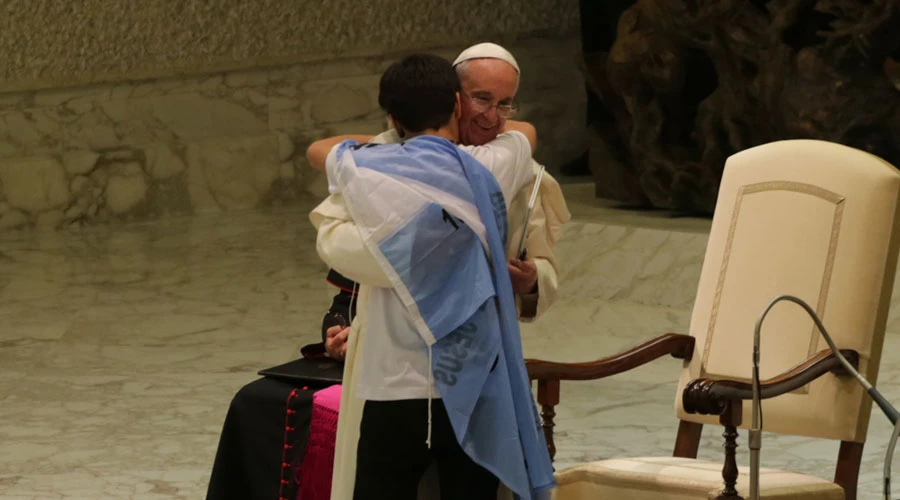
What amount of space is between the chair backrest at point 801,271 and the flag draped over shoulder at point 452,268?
2.53ft

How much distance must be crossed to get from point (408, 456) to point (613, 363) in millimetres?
757

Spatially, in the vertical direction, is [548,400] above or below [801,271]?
below

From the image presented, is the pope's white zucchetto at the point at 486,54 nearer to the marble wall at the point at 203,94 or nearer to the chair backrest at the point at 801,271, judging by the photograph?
the chair backrest at the point at 801,271

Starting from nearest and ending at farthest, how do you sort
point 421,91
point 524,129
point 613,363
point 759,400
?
point 759,400, point 421,91, point 524,129, point 613,363

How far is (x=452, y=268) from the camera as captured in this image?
2.56 metres

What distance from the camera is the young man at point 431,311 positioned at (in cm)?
252

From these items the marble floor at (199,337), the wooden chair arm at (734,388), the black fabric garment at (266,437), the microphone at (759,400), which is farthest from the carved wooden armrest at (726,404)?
the marble floor at (199,337)

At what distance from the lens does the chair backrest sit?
3002mm

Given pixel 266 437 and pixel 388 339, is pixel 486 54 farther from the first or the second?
pixel 266 437

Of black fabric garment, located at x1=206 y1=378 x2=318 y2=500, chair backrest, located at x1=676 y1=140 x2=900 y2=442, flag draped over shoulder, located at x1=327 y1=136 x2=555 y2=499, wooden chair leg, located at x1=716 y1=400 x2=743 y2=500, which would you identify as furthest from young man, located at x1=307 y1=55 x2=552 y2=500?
chair backrest, located at x1=676 y1=140 x2=900 y2=442

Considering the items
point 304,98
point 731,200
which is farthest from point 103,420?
point 304,98

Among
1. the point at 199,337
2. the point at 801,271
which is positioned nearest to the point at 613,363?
the point at 801,271

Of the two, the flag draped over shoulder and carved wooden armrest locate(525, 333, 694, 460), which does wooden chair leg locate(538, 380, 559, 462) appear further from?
the flag draped over shoulder

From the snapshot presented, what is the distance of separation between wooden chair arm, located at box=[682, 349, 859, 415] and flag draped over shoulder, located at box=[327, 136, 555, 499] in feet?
1.10
